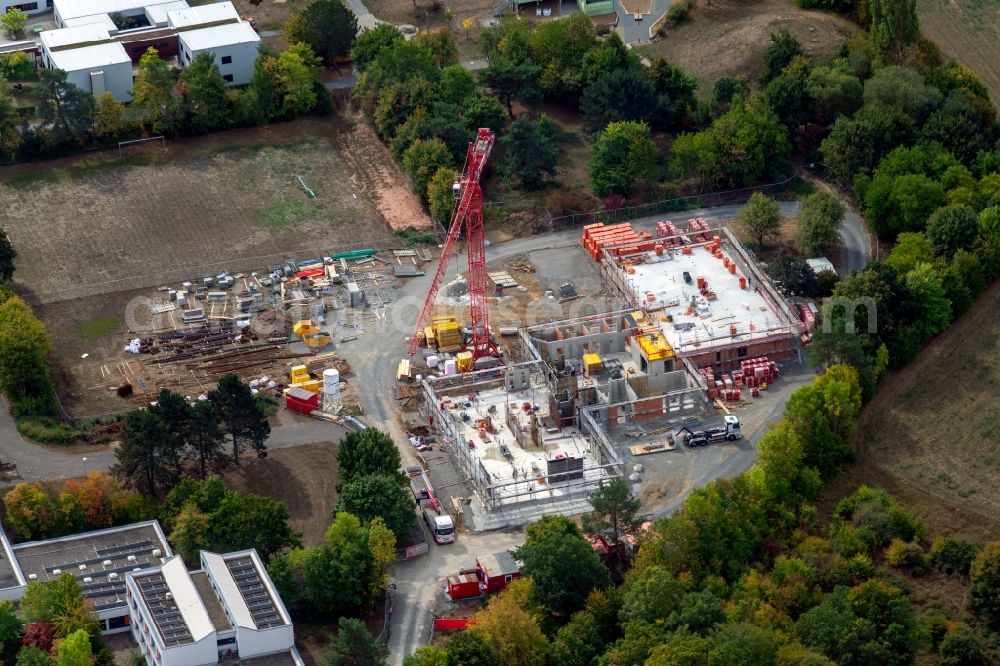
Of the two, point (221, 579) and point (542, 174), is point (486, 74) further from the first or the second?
point (221, 579)

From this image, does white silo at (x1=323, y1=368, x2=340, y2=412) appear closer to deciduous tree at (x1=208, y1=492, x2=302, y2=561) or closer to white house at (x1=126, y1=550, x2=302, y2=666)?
deciduous tree at (x1=208, y1=492, x2=302, y2=561)

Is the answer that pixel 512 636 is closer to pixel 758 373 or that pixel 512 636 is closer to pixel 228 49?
pixel 758 373

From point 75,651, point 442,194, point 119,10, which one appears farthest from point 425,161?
point 75,651

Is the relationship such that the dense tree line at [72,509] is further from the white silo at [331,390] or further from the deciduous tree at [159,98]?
the deciduous tree at [159,98]

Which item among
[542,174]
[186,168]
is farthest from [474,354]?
[186,168]

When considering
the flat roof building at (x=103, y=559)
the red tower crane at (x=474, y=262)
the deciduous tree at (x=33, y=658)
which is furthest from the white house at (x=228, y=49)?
the deciduous tree at (x=33, y=658)
